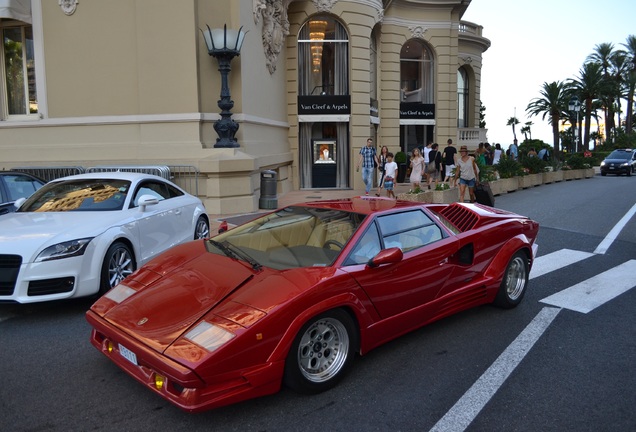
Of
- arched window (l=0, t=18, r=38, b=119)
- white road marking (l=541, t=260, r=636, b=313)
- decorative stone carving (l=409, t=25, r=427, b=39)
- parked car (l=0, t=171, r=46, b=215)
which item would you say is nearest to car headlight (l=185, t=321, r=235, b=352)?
white road marking (l=541, t=260, r=636, b=313)

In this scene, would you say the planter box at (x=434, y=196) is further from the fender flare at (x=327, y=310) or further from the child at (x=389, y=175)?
the fender flare at (x=327, y=310)

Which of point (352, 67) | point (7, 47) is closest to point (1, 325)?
point (7, 47)

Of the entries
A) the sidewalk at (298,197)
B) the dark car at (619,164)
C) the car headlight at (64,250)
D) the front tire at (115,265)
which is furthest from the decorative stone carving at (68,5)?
the dark car at (619,164)

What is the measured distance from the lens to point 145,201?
6754 mm

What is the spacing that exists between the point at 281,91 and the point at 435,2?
10602mm

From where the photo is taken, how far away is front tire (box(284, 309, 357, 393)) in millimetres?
3695

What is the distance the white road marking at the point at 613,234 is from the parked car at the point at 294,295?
455cm

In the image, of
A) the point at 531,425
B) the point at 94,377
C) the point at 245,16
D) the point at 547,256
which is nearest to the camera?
the point at 531,425

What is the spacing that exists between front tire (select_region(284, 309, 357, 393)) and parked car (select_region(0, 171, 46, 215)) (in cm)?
620

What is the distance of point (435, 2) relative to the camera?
2642 centimetres

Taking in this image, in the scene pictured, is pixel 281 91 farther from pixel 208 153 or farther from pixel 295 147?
pixel 208 153

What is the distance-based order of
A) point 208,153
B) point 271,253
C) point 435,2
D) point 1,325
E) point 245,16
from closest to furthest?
point 271,253
point 1,325
point 208,153
point 245,16
point 435,2

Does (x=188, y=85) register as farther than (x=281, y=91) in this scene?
No

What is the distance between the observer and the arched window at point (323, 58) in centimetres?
2228
